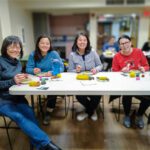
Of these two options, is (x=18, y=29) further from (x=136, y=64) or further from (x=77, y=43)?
(x=136, y=64)

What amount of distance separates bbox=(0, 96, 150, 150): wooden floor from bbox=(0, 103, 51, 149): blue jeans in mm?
409

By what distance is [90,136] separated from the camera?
6.51ft

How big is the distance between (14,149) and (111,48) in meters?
4.03

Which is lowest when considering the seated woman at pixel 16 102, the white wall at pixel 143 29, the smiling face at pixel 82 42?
the seated woman at pixel 16 102

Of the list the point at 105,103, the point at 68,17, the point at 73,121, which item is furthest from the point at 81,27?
the point at 73,121

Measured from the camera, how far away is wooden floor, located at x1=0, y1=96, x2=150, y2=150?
1.81 metres

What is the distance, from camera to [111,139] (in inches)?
75.5

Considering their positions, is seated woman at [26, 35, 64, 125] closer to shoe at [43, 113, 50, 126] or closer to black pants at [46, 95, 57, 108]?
shoe at [43, 113, 50, 126]

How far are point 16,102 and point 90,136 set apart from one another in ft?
3.07

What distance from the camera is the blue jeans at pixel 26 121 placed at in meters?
1.46

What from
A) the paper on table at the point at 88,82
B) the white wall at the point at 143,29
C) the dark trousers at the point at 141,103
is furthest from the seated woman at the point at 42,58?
the white wall at the point at 143,29

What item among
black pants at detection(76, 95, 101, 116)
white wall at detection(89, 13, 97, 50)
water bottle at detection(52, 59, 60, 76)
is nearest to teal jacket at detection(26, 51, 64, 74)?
water bottle at detection(52, 59, 60, 76)

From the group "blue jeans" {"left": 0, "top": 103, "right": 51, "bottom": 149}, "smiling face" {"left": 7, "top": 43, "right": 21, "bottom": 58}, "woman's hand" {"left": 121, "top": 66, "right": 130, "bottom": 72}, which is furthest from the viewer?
"woman's hand" {"left": 121, "top": 66, "right": 130, "bottom": 72}

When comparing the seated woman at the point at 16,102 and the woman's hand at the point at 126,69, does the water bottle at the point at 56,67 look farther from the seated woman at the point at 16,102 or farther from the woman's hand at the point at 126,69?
the woman's hand at the point at 126,69
